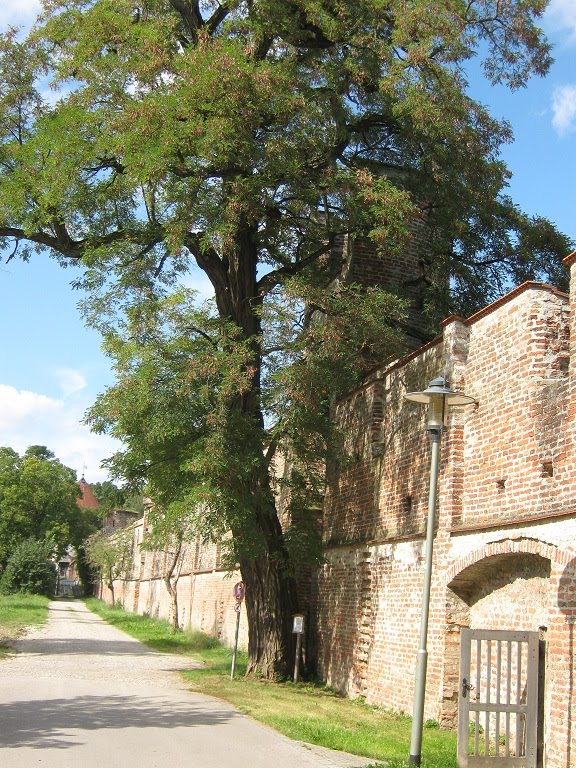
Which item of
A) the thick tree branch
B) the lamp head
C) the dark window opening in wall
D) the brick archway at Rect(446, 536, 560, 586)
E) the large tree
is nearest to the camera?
the brick archway at Rect(446, 536, 560, 586)

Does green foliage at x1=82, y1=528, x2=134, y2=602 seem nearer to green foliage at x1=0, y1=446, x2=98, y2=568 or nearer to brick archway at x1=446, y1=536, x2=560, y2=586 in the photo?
green foliage at x1=0, y1=446, x2=98, y2=568

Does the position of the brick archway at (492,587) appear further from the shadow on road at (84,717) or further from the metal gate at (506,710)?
the shadow on road at (84,717)

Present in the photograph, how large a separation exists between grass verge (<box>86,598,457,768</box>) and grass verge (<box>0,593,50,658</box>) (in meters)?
7.94

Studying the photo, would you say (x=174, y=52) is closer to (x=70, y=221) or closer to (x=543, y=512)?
(x=70, y=221)

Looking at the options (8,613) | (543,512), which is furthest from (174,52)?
(8,613)

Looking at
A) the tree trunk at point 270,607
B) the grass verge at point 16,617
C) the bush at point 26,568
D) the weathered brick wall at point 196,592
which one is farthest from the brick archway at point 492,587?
the bush at point 26,568

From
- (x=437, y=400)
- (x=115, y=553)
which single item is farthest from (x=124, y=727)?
(x=115, y=553)

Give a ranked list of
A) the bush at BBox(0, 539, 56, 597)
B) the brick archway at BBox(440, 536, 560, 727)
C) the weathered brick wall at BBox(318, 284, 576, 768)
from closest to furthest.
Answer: the weathered brick wall at BBox(318, 284, 576, 768), the brick archway at BBox(440, 536, 560, 727), the bush at BBox(0, 539, 56, 597)

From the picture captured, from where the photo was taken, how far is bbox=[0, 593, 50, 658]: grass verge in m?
27.5

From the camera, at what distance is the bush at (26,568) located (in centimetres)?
6444

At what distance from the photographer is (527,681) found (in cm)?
957

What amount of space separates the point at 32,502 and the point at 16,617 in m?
33.5

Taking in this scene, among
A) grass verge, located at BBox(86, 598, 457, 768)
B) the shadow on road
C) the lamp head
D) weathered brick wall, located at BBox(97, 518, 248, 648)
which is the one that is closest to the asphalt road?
the shadow on road

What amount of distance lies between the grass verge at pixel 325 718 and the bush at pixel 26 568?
1851 inches
